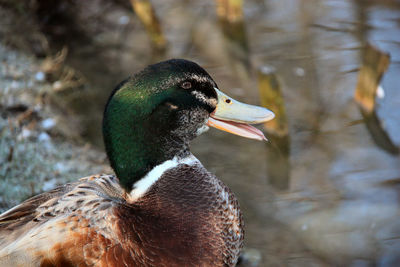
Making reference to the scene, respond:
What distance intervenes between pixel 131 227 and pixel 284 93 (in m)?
4.39

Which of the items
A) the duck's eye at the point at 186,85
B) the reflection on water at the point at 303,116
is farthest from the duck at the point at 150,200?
the reflection on water at the point at 303,116

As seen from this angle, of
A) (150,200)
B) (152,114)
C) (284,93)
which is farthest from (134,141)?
(284,93)

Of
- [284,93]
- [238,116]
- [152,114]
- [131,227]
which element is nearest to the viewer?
[131,227]

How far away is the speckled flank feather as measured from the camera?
242cm

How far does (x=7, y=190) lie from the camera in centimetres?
392

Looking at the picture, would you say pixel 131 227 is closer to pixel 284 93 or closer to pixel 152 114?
pixel 152 114

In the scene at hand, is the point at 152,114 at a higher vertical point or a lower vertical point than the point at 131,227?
higher

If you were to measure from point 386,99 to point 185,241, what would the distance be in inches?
176

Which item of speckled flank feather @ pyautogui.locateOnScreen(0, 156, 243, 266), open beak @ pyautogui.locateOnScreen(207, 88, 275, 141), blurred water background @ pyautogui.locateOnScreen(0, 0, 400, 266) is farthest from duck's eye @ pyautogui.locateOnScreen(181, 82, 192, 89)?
blurred water background @ pyautogui.locateOnScreen(0, 0, 400, 266)

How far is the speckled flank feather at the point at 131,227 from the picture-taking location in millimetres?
2420

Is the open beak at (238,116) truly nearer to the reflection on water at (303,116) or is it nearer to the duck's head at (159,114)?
the duck's head at (159,114)

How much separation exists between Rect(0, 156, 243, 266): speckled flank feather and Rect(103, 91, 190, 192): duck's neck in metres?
0.10

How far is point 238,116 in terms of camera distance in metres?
2.77

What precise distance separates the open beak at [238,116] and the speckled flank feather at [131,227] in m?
0.28
